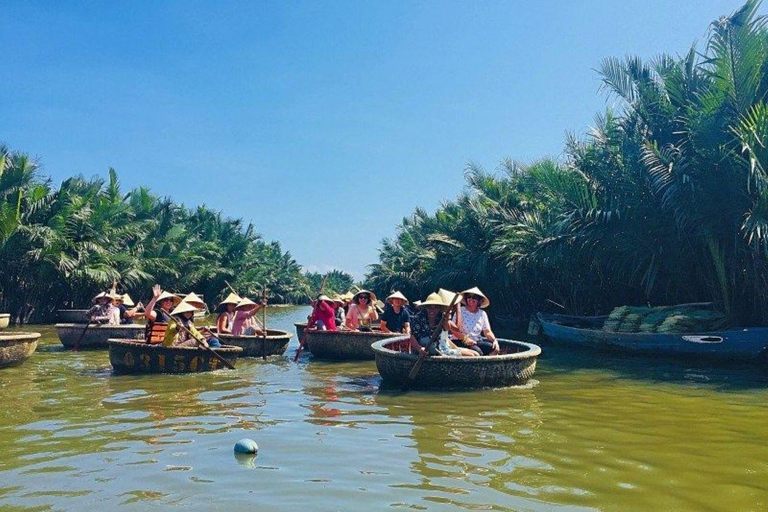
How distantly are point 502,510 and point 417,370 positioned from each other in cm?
488

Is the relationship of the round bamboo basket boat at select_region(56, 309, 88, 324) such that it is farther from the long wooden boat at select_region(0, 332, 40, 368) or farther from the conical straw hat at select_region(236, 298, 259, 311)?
the long wooden boat at select_region(0, 332, 40, 368)

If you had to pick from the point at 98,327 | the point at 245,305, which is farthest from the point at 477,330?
the point at 98,327

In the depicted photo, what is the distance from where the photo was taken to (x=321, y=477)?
515 centimetres

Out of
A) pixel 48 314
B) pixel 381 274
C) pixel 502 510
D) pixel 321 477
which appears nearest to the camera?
pixel 502 510

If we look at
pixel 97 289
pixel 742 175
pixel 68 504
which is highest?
pixel 742 175

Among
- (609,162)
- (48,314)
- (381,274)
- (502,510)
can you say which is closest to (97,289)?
(48,314)

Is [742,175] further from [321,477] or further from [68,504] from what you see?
[68,504]

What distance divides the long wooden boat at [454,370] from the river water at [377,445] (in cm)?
29

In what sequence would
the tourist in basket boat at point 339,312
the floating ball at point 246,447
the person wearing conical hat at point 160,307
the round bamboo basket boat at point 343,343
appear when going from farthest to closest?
the tourist in basket boat at point 339,312
the round bamboo basket boat at point 343,343
the person wearing conical hat at point 160,307
the floating ball at point 246,447

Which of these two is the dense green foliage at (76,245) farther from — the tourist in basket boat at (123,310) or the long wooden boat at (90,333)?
the long wooden boat at (90,333)

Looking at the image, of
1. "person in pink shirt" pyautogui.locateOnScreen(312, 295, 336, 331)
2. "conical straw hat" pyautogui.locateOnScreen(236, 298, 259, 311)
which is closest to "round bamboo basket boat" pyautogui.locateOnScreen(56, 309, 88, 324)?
"conical straw hat" pyautogui.locateOnScreen(236, 298, 259, 311)

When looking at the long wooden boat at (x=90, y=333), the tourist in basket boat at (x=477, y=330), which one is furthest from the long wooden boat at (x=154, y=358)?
the tourist in basket boat at (x=477, y=330)

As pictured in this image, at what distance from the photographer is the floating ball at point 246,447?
578cm

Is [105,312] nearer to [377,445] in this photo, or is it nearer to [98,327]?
[98,327]
